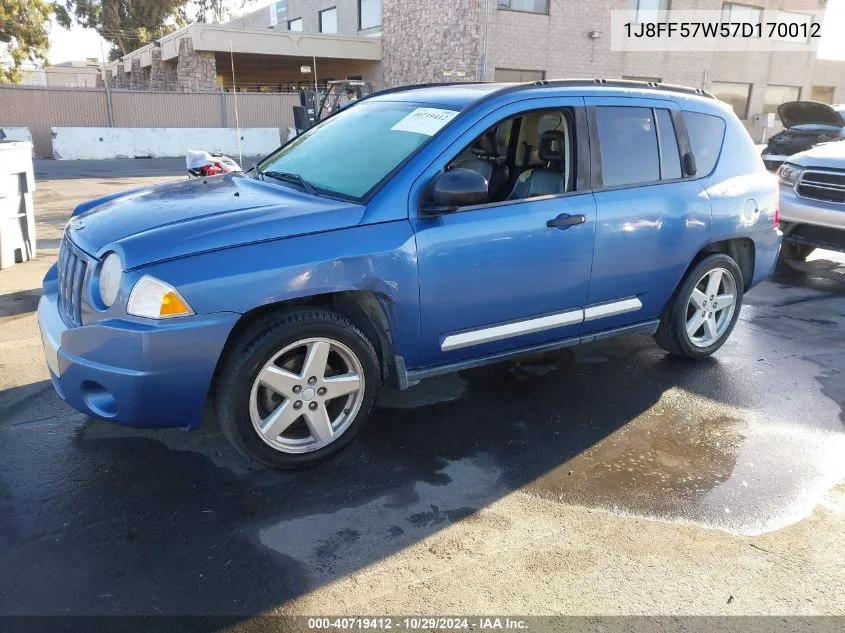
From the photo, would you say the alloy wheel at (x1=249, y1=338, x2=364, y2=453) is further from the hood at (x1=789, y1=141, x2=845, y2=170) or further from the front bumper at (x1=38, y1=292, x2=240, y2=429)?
the hood at (x1=789, y1=141, x2=845, y2=170)

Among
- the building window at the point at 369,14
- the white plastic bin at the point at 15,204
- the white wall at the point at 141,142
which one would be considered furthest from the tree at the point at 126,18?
the white plastic bin at the point at 15,204

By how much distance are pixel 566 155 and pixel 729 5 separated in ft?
97.1

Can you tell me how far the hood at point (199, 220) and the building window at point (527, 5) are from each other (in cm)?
2208

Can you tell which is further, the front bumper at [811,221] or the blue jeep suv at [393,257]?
the front bumper at [811,221]

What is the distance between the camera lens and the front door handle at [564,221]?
12.7ft

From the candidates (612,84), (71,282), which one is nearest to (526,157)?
(612,84)

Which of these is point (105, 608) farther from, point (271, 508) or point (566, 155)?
point (566, 155)

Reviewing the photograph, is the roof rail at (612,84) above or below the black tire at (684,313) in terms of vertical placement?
above

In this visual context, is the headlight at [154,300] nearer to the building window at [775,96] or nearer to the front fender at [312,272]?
the front fender at [312,272]

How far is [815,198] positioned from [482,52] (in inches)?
688

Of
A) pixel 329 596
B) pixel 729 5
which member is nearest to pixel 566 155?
pixel 329 596

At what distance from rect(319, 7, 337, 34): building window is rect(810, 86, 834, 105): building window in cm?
2267

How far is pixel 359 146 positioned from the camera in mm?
4035

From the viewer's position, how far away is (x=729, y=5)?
28.5 metres
